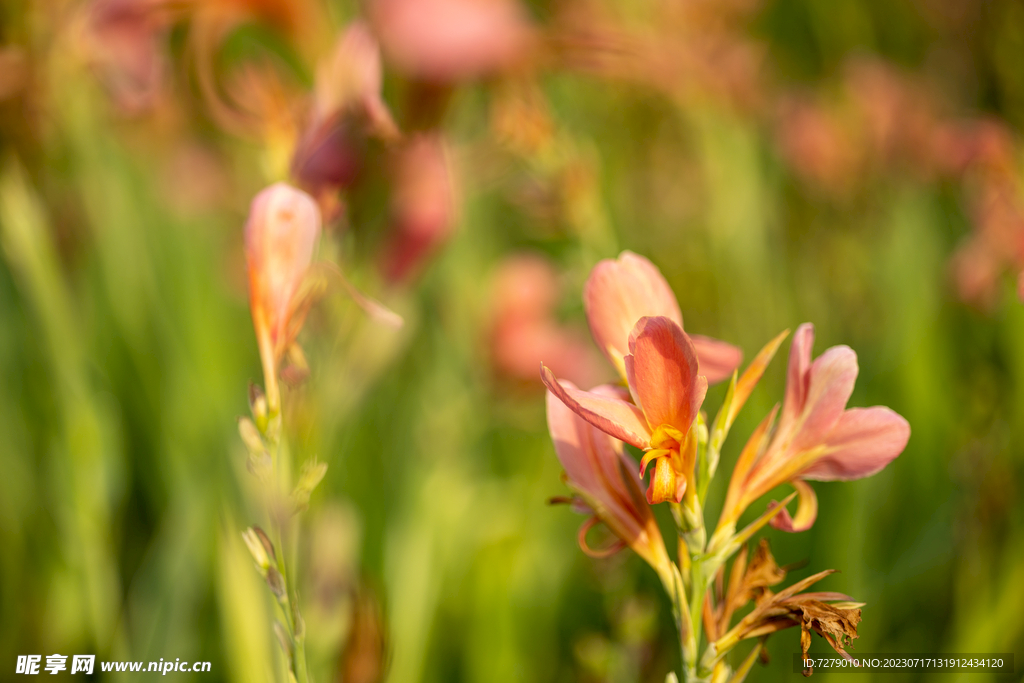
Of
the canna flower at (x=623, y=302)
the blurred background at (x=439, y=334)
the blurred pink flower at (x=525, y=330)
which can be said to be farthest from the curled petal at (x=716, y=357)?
the blurred pink flower at (x=525, y=330)

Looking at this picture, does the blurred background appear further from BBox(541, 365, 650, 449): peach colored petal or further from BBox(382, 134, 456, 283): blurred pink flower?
BBox(541, 365, 650, 449): peach colored petal

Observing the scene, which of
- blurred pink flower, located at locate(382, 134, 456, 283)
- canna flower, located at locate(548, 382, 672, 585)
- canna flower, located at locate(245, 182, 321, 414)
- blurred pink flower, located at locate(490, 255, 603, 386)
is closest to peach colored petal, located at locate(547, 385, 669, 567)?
canna flower, located at locate(548, 382, 672, 585)

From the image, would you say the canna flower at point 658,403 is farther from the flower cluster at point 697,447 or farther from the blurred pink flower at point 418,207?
the blurred pink flower at point 418,207

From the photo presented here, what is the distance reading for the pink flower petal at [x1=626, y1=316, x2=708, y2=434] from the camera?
212 millimetres

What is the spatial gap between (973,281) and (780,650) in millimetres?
332

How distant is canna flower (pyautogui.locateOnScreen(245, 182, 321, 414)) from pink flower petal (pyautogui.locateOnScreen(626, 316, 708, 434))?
0.46 ft

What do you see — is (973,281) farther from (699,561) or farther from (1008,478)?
(699,561)

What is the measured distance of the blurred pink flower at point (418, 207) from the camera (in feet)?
1.62

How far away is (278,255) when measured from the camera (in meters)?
0.29

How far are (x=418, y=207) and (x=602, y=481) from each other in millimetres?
304

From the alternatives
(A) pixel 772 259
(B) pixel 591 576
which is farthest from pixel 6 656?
(A) pixel 772 259

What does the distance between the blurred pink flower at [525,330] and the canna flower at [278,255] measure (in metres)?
0.43

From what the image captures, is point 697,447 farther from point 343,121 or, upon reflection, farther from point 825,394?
point 343,121

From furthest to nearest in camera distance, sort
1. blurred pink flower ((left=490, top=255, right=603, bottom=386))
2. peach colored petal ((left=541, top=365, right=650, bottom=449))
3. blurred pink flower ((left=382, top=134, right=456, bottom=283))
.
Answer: blurred pink flower ((left=490, top=255, right=603, bottom=386)) → blurred pink flower ((left=382, top=134, right=456, bottom=283)) → peach colored petal ((left=541, top=365, right=650, bottom=449))
